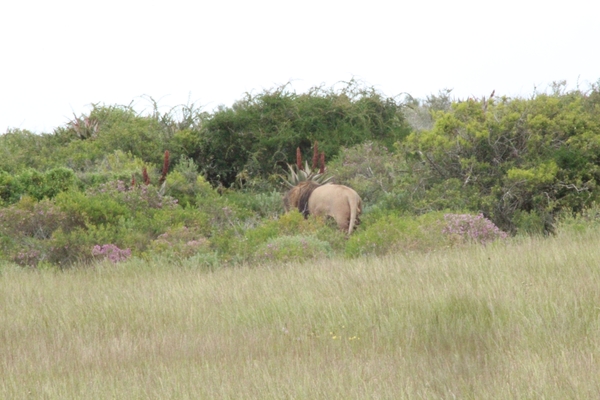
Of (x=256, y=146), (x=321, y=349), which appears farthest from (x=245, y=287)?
(x=256, y=146)

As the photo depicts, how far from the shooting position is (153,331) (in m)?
7.98

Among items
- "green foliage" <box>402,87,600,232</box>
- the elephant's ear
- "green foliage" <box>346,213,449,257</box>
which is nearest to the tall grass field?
"green foliage" <box>346,213,449,257</box>

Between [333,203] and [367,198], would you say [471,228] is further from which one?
[367,198]

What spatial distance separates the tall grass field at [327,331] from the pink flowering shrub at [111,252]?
9.06 ft

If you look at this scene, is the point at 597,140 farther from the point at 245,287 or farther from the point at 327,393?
the point at 327,393

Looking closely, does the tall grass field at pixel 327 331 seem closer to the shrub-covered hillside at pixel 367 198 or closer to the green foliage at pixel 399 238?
the green foliage at pixel 399 238

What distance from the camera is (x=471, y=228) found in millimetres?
13758

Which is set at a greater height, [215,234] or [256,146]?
[256,146]

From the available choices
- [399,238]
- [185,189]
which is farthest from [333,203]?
[185,189]

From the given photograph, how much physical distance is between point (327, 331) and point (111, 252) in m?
7.69

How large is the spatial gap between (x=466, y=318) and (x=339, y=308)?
134 centimetres

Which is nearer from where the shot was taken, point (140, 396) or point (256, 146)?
point (140, 396)

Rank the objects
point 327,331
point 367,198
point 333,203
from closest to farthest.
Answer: point 327,331 < point 333,203 < point 367,198

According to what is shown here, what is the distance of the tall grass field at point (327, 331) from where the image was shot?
5379 millimetres
